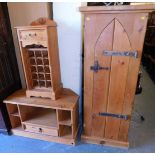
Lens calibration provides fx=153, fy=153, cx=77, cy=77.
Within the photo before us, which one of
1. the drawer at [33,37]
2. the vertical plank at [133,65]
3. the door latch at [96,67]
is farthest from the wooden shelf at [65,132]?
the drawer at [33,37]

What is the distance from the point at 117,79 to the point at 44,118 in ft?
3.49

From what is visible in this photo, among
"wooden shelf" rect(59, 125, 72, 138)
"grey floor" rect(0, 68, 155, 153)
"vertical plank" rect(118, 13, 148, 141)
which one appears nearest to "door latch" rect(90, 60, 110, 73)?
"vertical plank" rect(118, 13, 148, 141)

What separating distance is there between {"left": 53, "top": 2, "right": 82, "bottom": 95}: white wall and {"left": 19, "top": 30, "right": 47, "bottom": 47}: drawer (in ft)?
1.12

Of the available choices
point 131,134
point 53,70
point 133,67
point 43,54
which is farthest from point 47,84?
point 131,134

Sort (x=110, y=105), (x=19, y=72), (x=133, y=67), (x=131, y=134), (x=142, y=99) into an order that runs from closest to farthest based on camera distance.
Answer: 1. (x=133, y=67)
2. (x=110, y=105)
3. (x=131, y=134)
4. (x=19, y=72)
5. (x=142, y=99)

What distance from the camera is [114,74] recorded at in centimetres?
142

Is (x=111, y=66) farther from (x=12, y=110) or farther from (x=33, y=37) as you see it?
(x=12, y=110)

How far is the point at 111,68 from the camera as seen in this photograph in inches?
55.4

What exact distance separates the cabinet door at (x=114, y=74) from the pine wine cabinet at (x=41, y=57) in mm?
389

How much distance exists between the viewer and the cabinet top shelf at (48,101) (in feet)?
5.30

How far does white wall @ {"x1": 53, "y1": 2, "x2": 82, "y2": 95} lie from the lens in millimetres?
1655

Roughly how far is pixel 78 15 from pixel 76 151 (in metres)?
1.49

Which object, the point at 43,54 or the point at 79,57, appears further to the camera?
the point at 79,57

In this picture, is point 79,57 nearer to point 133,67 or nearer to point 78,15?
point 78,15
